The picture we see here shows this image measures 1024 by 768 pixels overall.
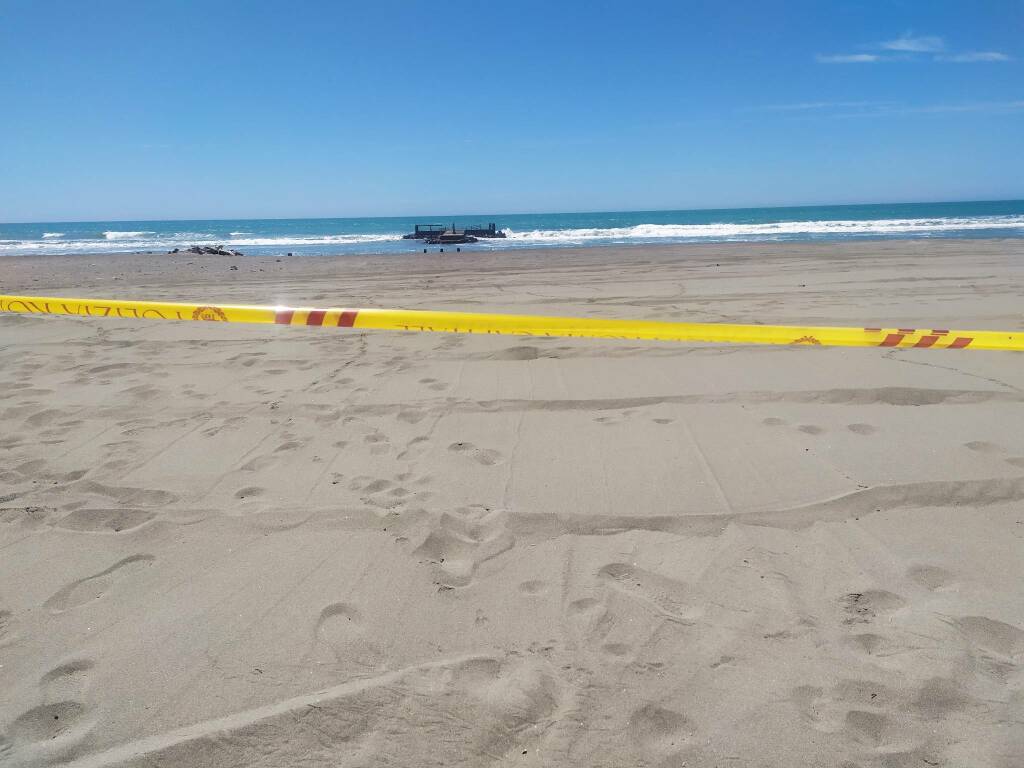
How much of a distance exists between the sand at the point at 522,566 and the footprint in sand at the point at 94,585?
0.05ft

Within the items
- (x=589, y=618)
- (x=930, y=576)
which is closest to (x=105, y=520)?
(x=589, y=618)

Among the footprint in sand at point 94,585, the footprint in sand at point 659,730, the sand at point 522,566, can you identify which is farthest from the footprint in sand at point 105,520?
the footprint in sand at point 659,730

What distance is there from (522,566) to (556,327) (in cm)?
336

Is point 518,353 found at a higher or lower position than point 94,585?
higher

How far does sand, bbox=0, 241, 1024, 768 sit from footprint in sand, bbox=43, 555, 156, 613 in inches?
0.6

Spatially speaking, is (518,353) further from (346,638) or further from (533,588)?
(346,638)

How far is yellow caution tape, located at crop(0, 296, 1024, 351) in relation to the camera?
208 inches

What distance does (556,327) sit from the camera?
5723mm

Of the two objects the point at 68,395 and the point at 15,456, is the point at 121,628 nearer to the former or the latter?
the point at 15,456

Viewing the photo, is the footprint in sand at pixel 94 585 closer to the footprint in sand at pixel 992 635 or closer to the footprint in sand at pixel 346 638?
the footprint in sand at pixel 346 638

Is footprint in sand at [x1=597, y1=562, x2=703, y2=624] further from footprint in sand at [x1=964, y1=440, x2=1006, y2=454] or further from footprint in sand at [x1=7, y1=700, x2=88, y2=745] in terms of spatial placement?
footprint in sand at [x1=964, y1=440, x2=1006, y2=454]

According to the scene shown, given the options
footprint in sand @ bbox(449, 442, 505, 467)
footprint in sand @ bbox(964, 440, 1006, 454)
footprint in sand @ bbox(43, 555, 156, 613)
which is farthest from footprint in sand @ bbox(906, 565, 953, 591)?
footprint in sand @ bbox(43, 555, 156, 613)

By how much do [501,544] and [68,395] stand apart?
4.66m

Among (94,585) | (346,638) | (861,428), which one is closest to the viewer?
(346,638)
